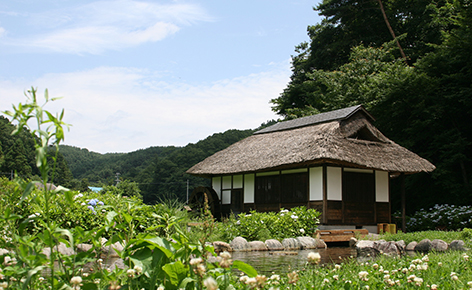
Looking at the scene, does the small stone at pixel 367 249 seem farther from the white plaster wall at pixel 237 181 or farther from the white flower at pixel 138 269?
the white plaster wall at pixel 237 181

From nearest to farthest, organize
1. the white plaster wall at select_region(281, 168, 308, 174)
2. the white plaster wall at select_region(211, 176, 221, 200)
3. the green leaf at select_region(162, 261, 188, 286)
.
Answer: the green leaf at select_region(162, 261, 188, 286) → the white plaster wall at select_region(281, 168, 308, 174) → the white plaster wall at select_region(211, 176, 221, 200)

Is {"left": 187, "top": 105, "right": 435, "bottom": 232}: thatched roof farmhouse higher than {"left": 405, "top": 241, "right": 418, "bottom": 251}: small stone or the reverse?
higher

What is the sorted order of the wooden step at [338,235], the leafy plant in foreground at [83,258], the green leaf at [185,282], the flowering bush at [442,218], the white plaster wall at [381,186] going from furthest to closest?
the flowering bush at [442,218]
the white plaster wall at [381,186]
the wooden step at [338,235]
the green leaf at [185,282]
the leafy plant in foreground at [83,258]

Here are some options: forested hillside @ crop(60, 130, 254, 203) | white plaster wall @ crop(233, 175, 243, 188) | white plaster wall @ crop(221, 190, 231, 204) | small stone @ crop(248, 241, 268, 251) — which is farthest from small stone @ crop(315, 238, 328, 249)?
forested hillside @ crop(60, 130, 254, 203)

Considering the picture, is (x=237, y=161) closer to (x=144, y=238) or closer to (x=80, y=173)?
(x=144, y=238)

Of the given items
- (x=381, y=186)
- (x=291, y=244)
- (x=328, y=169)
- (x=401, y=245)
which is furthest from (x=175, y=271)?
(x=381, y=186)

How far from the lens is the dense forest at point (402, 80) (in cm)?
1672

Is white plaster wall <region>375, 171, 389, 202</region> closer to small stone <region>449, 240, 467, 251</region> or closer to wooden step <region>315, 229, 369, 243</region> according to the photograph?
Answer: wooden step <region>315, 229, 369, 243</region>

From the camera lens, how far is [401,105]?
1798cm

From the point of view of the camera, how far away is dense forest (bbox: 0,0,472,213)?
54.9ft

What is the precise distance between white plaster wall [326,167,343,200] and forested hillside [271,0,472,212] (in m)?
5.74

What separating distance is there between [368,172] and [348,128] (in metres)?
1.79

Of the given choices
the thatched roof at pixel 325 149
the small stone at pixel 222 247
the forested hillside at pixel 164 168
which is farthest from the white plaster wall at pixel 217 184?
the forested hillside at pixel 164 168

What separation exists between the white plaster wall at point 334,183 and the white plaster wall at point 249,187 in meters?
4.04
